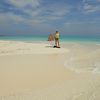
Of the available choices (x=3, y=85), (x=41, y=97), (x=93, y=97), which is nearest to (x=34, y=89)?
(x=41, y=97)

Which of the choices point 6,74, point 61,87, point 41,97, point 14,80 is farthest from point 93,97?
point 6,74

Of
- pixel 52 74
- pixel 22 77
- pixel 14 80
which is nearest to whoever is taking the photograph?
pixel 14 80

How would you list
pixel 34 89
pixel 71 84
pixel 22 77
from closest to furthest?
pixel 34 89 < pixel 71 84 < pixel 22 77

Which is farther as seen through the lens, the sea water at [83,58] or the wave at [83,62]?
the sea water at [83,58]

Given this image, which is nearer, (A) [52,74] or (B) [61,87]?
(B) [61,87]

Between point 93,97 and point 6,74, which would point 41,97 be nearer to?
point 93,97

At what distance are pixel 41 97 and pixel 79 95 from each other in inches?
39.2

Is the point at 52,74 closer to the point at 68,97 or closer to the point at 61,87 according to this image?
the point at 61,87

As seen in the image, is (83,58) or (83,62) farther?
(83,58)

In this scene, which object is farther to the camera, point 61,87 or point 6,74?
point 6,74

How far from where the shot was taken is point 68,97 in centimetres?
378

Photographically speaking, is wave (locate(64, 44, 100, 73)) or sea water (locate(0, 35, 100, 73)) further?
sea water (locate(0, 35, 100, 73))

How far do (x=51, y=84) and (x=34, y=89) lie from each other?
666 millimetres

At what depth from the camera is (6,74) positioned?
5.75m
